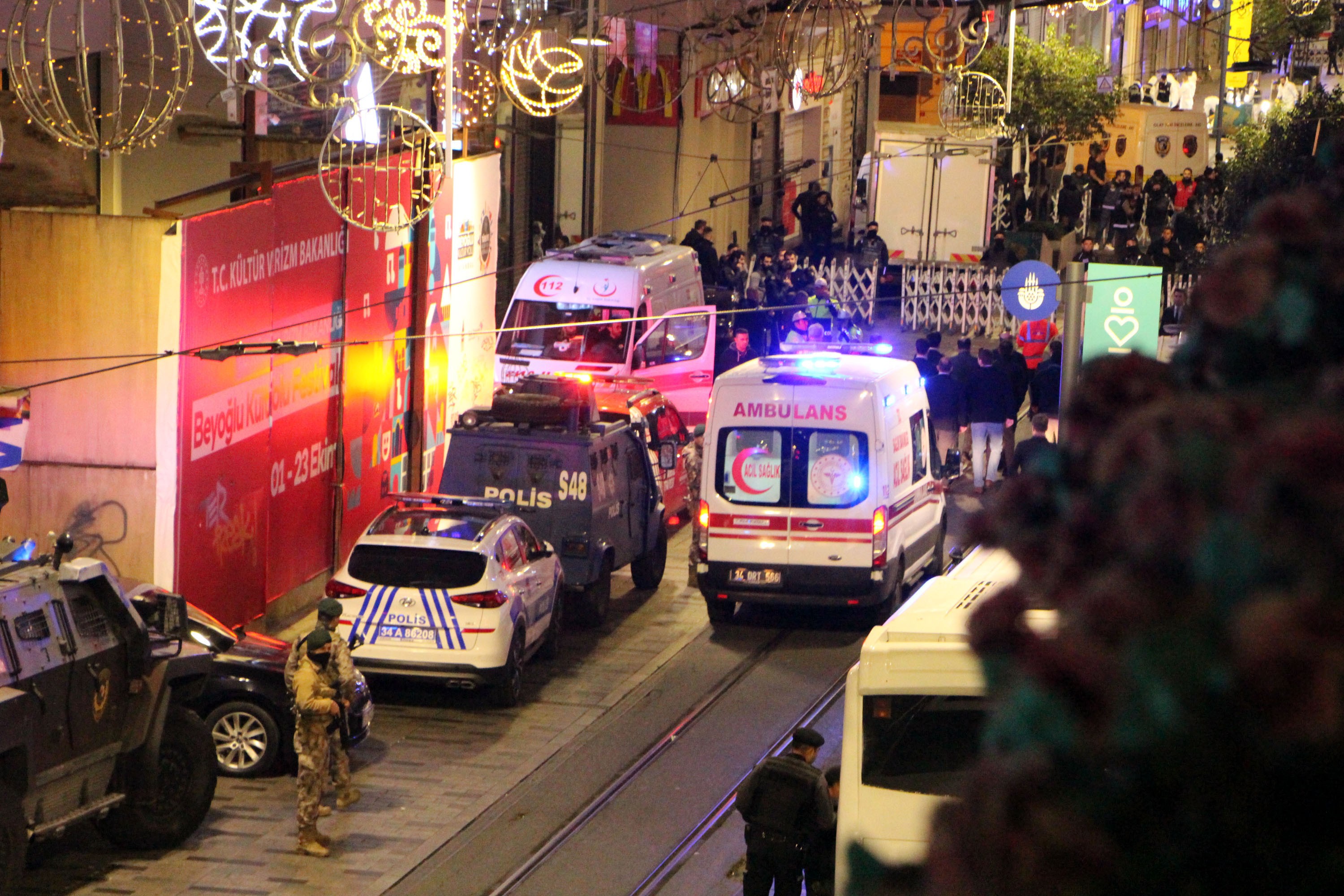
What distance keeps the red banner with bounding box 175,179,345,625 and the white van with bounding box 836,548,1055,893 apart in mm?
8385

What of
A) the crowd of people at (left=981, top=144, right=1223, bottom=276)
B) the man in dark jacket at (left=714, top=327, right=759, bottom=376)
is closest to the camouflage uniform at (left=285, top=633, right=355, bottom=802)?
the man in dark jacket at (left=714, top=327, right=759, bottom=376)

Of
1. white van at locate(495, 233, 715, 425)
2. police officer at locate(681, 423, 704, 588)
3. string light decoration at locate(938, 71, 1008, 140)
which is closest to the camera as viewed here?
police officer at locate(681, 423, 704, 588)

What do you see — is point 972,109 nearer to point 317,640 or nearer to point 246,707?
point 246,707

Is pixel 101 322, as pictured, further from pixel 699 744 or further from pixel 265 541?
pixel 699 744

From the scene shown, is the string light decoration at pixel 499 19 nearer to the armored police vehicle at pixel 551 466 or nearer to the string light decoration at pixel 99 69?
A: the string light decoration at pixel 99 69

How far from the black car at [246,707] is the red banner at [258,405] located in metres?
2.11

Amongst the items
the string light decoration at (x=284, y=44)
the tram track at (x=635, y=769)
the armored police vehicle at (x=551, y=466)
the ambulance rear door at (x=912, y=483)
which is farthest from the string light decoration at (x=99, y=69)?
the ambulance rear door at (x=912, y=483)

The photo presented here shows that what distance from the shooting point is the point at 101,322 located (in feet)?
Answer: 49.3

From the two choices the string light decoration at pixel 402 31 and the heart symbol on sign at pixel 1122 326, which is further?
the heart symbol on sign at pixel 1122 326

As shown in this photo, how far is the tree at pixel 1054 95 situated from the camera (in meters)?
45.2

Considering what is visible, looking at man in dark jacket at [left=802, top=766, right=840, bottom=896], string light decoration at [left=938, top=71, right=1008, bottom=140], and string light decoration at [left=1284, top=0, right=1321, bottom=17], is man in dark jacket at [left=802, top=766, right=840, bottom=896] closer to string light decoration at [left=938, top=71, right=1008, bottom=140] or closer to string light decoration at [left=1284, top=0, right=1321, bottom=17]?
string light decoration at [left=1284, top=0, right=1321, bottom=17]

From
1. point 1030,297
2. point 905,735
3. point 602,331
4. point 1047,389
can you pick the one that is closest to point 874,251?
point 602,331

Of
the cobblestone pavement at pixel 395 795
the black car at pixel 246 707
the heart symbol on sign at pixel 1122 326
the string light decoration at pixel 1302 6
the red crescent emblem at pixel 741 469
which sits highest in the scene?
the string light decoration at pixel 1302 6

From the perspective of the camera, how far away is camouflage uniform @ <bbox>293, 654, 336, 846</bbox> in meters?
11.5
